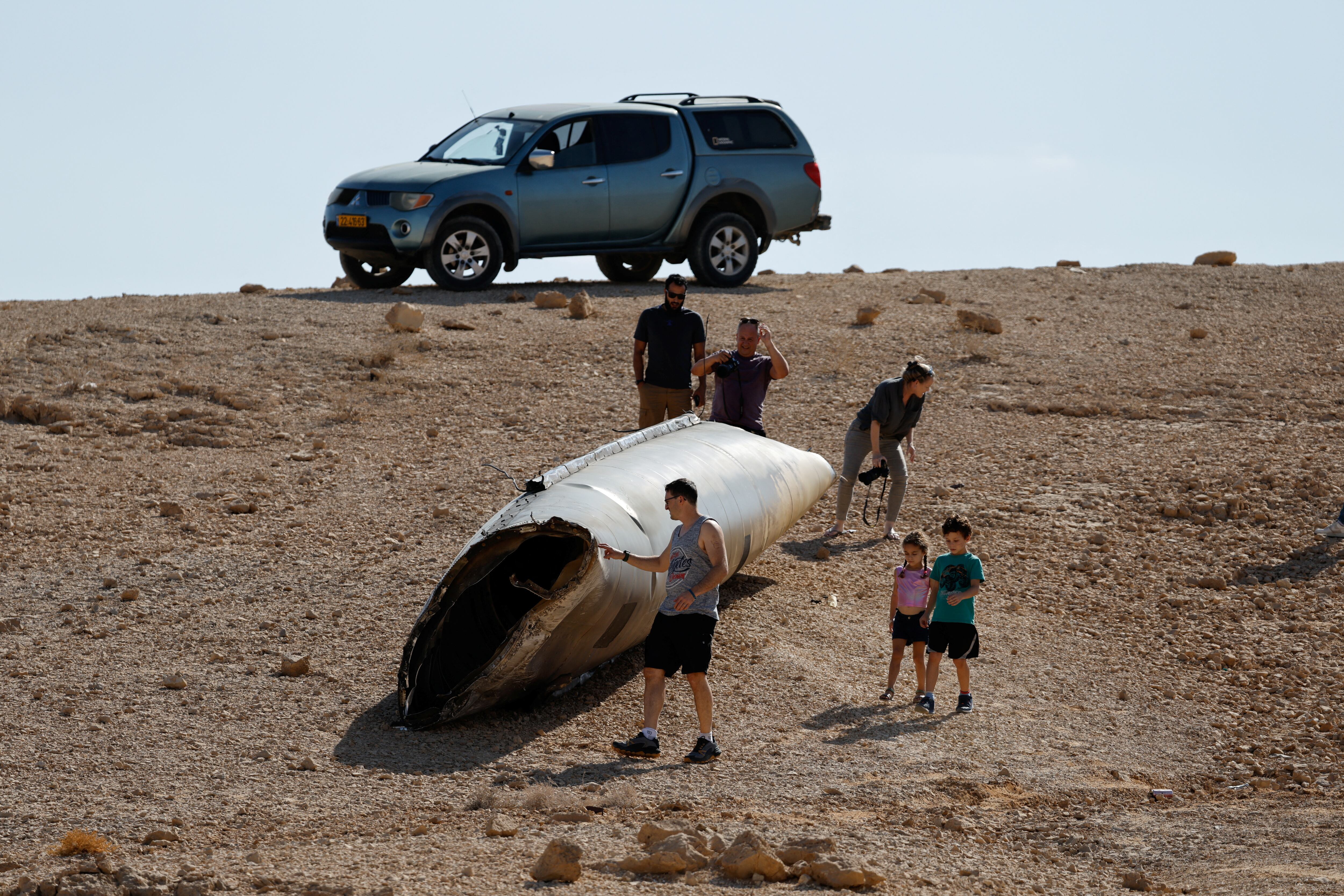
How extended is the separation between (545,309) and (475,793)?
11.4 m

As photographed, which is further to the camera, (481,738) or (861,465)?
(861,465)

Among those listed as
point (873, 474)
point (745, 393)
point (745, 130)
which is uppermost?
point (745, 130)

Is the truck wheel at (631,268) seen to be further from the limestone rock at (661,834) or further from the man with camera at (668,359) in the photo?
the limestone rock at (661,834)

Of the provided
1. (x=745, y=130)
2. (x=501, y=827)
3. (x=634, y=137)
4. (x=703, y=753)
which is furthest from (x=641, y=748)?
(x=745, y=130)

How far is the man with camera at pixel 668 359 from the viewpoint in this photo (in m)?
10.9

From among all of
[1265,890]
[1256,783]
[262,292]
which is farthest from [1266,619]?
[262,292]

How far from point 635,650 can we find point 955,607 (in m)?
2.13

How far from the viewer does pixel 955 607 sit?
8.12 meters

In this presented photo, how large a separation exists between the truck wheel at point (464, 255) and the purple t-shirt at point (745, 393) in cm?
735

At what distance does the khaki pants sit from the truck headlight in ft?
21.7

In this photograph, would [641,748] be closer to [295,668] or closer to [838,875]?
[838,875]

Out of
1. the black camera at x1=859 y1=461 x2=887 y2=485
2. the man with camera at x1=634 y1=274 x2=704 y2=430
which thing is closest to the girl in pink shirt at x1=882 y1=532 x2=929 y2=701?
the black camera at x1=859 y1=461 x2=887 y2=485

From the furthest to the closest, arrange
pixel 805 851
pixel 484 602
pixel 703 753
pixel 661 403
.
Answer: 1. pixel 661 403
2. pixel 484 602
3. pixel 703 753
4. pixel 805 851

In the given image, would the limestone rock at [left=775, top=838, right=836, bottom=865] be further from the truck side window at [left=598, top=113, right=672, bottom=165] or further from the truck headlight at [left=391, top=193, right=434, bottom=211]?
the truck side window at [left=598, top=113, right=672, bottom=165]
